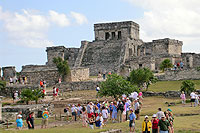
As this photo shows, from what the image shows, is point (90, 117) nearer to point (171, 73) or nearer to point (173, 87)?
point (173, 87)

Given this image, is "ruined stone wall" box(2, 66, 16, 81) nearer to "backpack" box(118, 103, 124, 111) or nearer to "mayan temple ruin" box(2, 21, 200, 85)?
"mayan temple ruin" box(2, 21, 200, 85)

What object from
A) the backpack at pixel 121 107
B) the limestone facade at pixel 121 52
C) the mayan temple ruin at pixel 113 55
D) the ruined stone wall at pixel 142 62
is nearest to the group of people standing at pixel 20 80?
the mayan temple ruin at pixel 113 55

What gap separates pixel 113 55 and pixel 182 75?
11.1m

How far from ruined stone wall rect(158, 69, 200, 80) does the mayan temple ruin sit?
4.69m

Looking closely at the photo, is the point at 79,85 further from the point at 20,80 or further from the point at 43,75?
the point at 20,80

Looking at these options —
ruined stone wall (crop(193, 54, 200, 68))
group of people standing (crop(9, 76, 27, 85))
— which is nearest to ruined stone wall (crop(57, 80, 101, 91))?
group of people standing (crop(9, 76, 27, 85))

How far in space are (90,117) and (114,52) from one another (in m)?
24.4

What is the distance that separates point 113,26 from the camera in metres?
44.2

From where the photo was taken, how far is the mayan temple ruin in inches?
1335

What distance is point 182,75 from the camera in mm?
29750

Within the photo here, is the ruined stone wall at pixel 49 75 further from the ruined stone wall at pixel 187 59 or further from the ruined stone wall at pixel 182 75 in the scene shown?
the ruined stone wall at pixel 187 59

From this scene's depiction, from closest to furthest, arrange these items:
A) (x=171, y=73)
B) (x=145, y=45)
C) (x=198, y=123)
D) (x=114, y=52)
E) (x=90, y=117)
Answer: (x=198, y=123) < (x=90, y=117) < (x=171, y=73) < (x=114, y=52) < (x=145, y=45)

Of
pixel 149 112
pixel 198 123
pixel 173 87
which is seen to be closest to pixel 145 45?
pixel 173 87

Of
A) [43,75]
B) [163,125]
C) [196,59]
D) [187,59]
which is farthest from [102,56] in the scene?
[163,125]
